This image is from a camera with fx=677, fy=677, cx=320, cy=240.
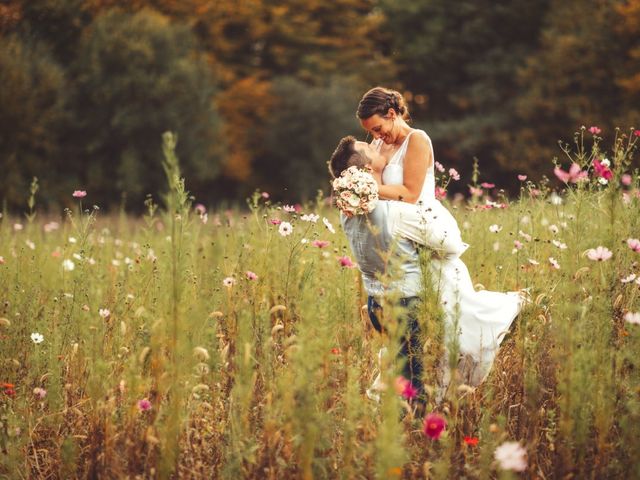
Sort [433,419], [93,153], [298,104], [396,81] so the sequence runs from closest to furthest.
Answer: [433,419] < [93,153] < [298,104] < [396,81]

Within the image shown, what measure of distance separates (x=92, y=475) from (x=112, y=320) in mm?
1040

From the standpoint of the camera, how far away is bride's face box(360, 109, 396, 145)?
3.55 m

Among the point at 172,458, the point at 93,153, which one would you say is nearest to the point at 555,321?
the point at 172,458

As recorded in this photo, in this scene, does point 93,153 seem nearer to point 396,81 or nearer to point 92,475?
point 396,81

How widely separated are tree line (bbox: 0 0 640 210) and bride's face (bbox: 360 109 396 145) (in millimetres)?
16299

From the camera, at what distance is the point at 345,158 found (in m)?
3.48

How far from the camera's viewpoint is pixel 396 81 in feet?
93.4

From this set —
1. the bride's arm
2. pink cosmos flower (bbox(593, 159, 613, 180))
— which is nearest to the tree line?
pink cosmos flower (bbox(593, 159, 613, 180))

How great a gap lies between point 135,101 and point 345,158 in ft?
65.2

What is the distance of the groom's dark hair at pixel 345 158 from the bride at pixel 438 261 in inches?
4.5

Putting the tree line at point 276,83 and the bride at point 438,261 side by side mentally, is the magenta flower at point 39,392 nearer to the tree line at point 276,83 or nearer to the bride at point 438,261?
the bride at point 438,261

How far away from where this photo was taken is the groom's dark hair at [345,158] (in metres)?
3.42

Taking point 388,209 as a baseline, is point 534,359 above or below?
below

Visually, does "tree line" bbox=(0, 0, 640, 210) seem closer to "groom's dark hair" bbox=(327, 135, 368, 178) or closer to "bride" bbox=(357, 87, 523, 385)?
A: "bride" bbox=(357, 87, 523, 385)
